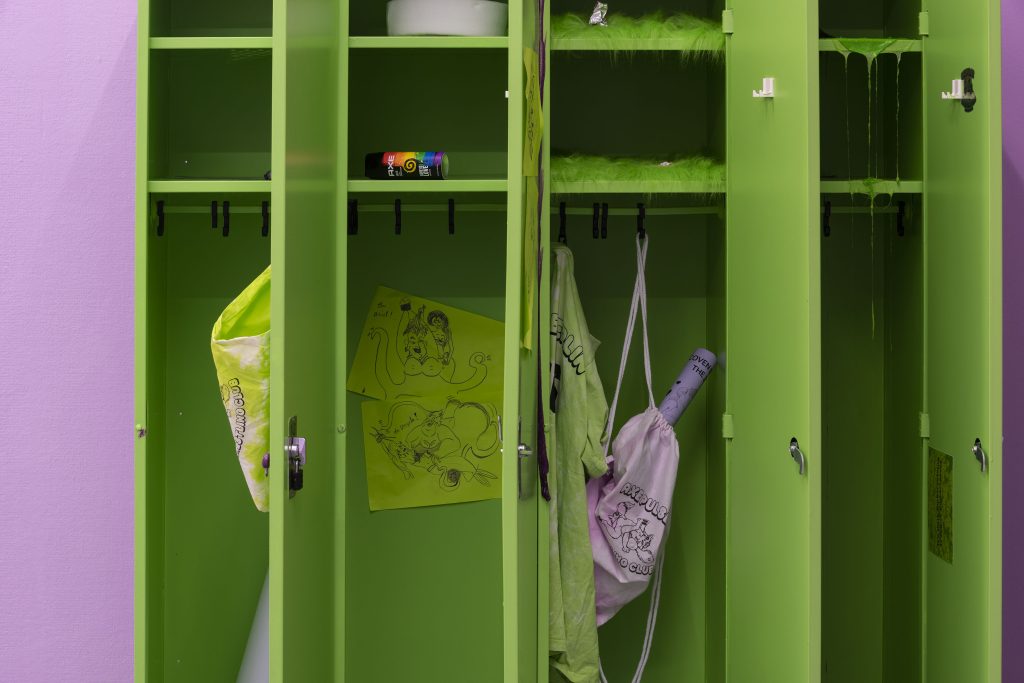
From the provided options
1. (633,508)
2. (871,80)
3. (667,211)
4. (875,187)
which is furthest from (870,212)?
(633,508)

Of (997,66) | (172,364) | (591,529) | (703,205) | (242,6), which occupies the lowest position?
(591,529)

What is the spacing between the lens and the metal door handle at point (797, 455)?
4.89ft

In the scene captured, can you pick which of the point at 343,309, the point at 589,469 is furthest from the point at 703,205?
the point at 343,309

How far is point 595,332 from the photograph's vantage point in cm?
216

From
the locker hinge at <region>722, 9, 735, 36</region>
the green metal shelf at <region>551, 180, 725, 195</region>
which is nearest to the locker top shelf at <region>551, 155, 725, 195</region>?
the green metal shelf at <region>551, 180, 725, 195</region>

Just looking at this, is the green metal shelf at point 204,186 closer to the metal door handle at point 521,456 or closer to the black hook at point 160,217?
the black hook at point 160,217

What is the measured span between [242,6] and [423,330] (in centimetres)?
77

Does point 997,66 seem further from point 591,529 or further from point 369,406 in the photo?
point 369,406

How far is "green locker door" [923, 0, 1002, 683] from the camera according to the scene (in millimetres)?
1542

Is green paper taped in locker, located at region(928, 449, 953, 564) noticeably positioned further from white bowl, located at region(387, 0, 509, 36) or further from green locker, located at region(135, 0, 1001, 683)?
white bowl, located at region(387, 0, 509, 36)

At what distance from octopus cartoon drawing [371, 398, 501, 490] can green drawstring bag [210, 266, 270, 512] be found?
0.46 metres

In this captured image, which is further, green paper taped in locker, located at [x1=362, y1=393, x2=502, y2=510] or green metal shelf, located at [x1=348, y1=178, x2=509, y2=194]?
green paper taped in locker, located at [x1=362, y1=393, x2=502, y2=510]

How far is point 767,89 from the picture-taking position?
1.65m

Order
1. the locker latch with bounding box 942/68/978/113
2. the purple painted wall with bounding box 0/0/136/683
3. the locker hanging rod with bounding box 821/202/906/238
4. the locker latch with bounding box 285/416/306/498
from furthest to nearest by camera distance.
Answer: the purple painted wall with bounding box 0/0/136/683, the locker hanging rod with bounding box 821/202/906/238, the locker latch with bounding box 942/68/978/113, the locker latch with bounding box 285/416/306/498
